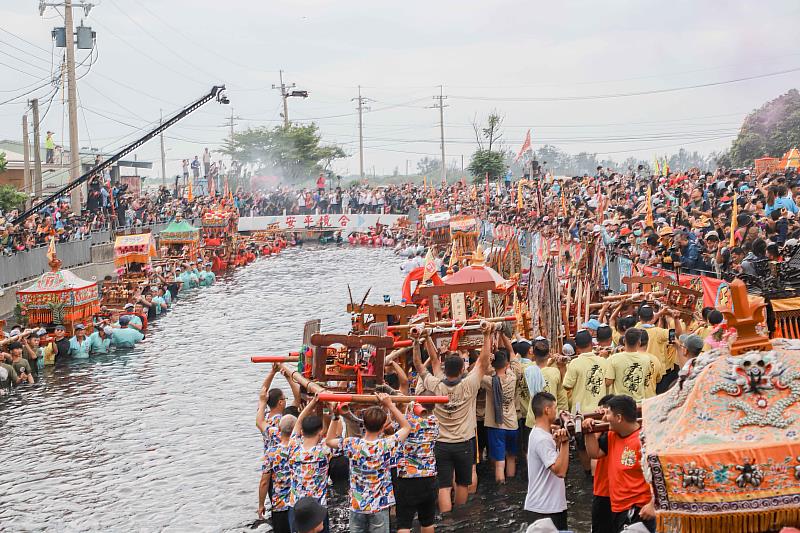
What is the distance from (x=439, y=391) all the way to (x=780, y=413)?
4.74 m

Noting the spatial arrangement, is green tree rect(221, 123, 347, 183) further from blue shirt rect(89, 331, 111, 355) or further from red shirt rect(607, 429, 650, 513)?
red shirt rect(607, 429, 650, 513)

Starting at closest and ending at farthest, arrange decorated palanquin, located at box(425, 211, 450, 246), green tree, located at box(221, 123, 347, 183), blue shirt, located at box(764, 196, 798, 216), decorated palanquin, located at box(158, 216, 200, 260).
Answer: blue shirt, located at box(764, 196, 798, 216)
decorated palanquin, located at box(425, 211, 450, 246)
decorated palanquin, located at box(158, 216, 200, 260)
green tree, located at box(221, 123, 347, 183)

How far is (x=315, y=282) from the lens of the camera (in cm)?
3369

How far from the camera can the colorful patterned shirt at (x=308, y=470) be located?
284 inches

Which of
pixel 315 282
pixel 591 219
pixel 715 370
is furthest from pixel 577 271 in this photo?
pixel 315 282

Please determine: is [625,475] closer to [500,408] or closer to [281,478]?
[281,478]

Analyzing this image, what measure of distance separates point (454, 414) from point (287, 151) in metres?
75.1

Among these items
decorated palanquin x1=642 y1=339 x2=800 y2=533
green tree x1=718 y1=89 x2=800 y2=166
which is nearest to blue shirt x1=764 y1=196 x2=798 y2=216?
decorated palanquin x1=642 y1=339 x2=800 y2=533

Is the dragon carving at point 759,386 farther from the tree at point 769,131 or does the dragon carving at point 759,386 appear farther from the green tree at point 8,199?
the tree at point 769,131

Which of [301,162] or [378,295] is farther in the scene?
[301,162]

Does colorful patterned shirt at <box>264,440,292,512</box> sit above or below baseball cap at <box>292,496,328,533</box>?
below

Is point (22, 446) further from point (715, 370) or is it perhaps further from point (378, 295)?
point (378, 295)

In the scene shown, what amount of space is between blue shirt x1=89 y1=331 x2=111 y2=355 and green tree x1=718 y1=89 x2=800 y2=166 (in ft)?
121

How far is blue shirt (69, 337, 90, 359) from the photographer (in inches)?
800
